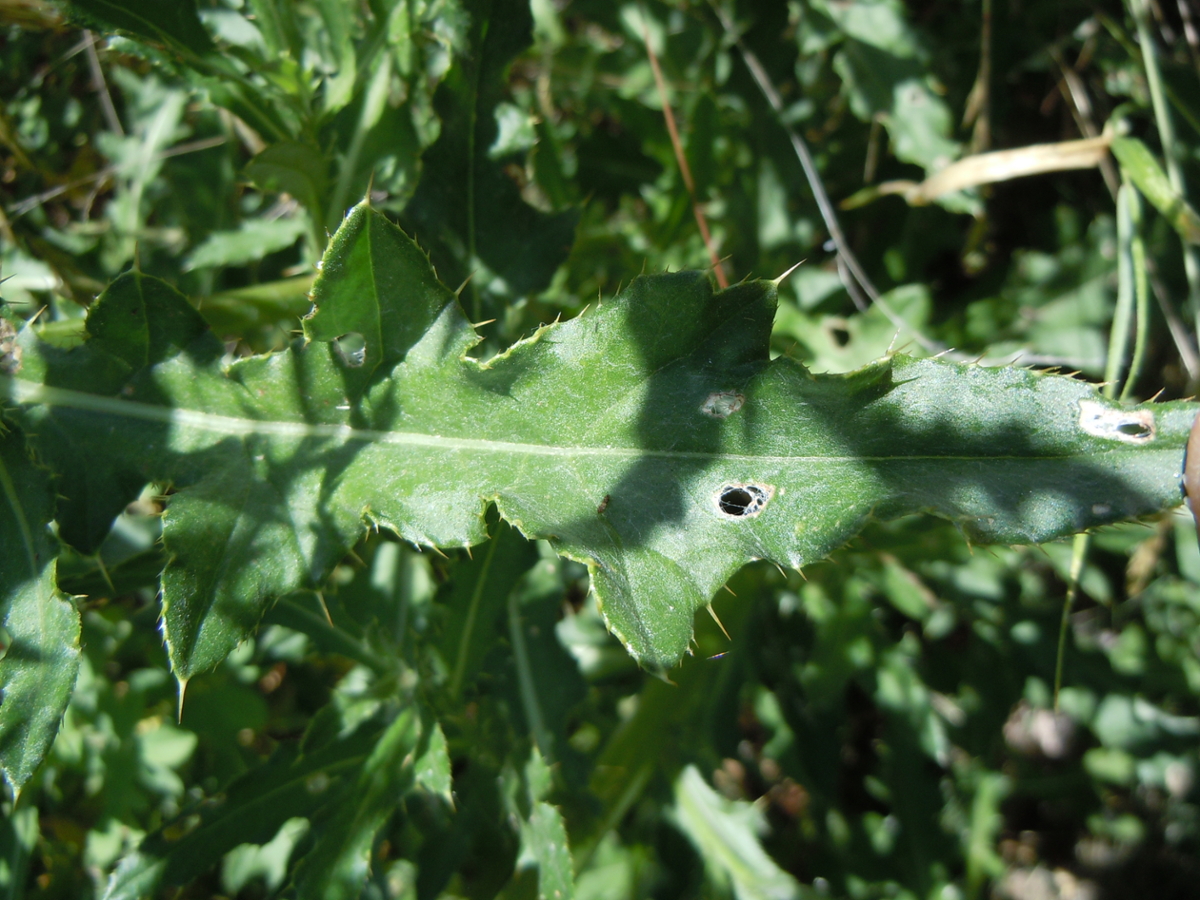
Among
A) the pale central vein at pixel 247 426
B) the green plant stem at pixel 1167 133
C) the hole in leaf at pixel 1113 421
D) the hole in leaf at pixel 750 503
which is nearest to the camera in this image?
the hole in leaf at pixel 1113 421

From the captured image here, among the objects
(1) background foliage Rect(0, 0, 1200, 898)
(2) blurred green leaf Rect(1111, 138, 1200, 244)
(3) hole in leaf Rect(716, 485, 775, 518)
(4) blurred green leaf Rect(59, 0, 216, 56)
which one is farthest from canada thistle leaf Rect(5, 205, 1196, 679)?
(2) blurred green leaf Rect(1111, 138, 1200, 244)

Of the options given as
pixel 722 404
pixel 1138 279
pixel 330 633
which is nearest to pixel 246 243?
pixel 330 633

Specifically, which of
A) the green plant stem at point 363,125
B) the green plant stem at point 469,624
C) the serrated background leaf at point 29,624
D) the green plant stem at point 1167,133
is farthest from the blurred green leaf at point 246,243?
the green plant stem at point 1167,133

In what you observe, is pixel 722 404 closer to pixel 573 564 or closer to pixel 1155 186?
pixel 573 564

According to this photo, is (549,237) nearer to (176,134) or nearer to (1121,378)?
(176,134)

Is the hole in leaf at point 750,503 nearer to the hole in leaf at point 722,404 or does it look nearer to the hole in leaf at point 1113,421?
the hole in leaf at point 722,404

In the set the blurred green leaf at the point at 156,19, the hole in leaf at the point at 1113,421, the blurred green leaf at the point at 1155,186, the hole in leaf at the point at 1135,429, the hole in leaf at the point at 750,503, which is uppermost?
the blurred green leaf at the point at 156,19
